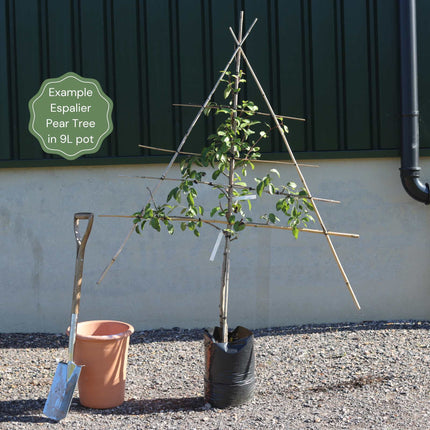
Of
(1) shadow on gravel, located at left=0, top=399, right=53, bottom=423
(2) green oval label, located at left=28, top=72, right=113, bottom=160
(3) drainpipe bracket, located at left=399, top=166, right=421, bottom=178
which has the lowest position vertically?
(1) shadow on gravel, located at left=0, top=399, right=53, bottom=423

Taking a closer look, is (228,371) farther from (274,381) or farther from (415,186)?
(415,186)

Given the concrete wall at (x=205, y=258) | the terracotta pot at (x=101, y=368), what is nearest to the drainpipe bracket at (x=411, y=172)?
the concrete wall at (x=205, y=258)

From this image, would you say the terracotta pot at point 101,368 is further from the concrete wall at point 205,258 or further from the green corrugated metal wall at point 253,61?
the green corrugated metal wall at point 253,61

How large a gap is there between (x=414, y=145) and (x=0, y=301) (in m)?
4.66

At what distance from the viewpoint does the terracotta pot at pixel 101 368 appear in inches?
171

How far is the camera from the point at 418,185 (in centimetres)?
→ 618

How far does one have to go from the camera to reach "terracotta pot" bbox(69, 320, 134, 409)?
4340 mm

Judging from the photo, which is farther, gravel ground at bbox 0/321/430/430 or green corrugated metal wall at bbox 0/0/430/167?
green corrugated metal wall at bbox 0/0/430/167

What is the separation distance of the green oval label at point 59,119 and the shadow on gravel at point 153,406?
2.87 metres

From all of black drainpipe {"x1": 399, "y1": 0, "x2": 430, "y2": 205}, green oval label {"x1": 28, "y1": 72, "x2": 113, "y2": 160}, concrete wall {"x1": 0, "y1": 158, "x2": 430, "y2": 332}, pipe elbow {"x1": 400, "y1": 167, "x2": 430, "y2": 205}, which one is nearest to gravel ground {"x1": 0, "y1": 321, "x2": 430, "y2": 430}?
concrete wall {"x1": 0, "y1": 158, "x2": 430, "y2": 332}

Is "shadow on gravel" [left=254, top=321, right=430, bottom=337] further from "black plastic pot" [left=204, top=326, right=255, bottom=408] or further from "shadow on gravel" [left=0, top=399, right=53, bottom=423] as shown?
"shadow on gravel" [left=0, top=399, right=53, bottom=423]

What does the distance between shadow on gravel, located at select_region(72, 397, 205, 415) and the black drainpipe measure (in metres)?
3.21

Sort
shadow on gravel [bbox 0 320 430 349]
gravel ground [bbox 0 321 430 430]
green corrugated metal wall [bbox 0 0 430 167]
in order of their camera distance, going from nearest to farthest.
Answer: gravel ground [bbox 0 321 430 430], shadow on gravel [bbox 0 320 430 349], green corrugated metal wall [bbox 0 0 430 167]

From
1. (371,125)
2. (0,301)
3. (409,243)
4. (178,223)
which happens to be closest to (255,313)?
(178,223)
